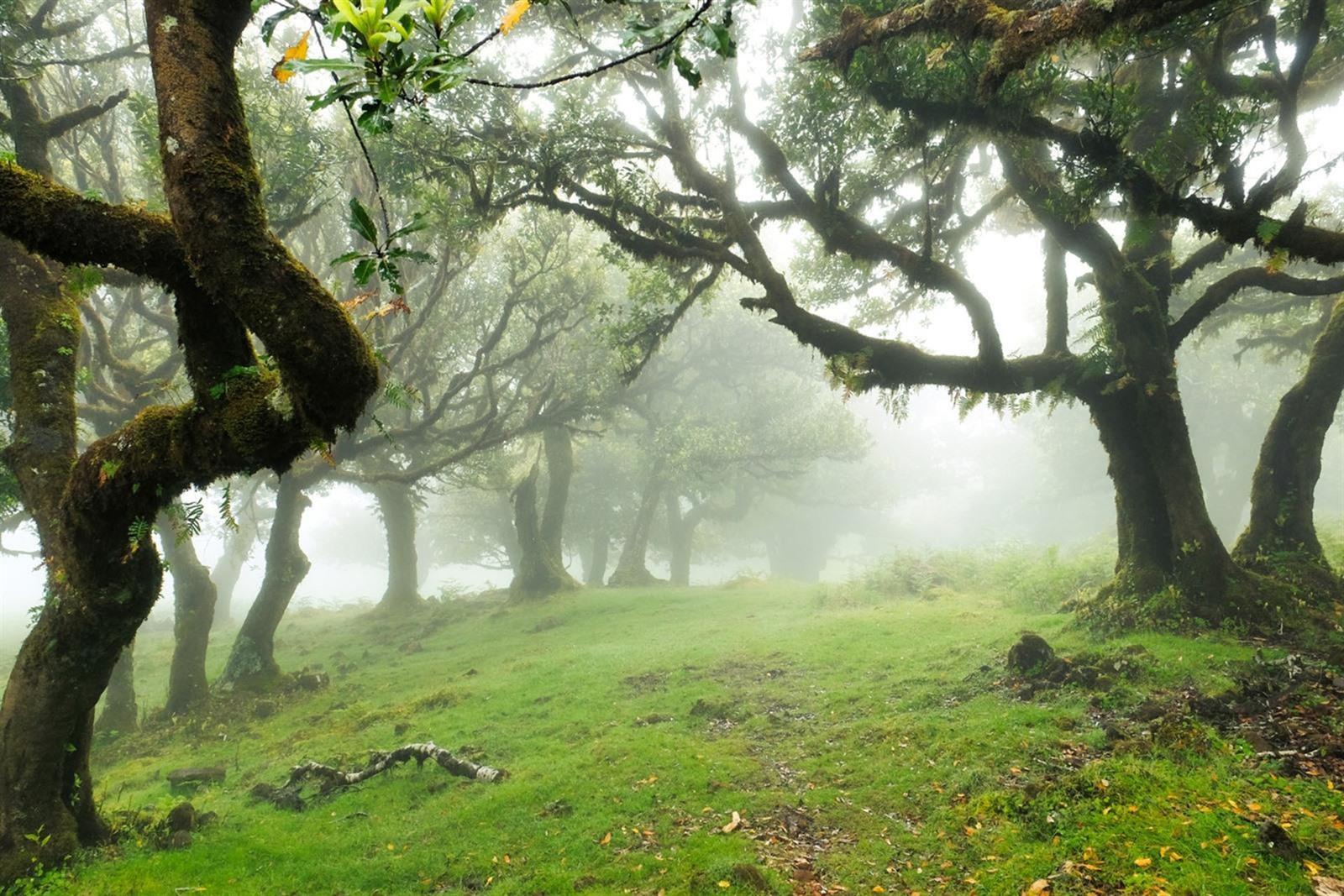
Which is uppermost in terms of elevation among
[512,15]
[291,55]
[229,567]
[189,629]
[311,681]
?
[291,55]

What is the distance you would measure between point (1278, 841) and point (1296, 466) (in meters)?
10.9

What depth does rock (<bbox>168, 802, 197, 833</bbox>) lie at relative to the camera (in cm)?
795

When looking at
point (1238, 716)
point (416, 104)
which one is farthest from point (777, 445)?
point (416, 104)

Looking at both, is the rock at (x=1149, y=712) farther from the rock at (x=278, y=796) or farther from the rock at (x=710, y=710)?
the rock at (x=278, y=796)

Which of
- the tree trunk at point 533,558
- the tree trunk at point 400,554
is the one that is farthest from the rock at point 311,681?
the tree trunk at point 400,554

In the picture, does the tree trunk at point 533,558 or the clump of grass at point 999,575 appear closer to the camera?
the clump of grass at point 999,575

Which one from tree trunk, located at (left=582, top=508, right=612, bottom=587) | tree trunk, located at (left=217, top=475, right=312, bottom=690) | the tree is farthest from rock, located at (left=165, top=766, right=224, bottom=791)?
tree trunk, located at (left=582, top=508, right=612, bottom=587)

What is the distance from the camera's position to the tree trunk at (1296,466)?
12305 millimetres

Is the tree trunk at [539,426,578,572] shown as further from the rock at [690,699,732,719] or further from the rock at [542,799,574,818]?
the rock at [542,799,574,818]

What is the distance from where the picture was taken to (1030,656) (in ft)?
33.5

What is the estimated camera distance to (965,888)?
18.1ft

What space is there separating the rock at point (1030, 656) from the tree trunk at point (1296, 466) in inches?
209

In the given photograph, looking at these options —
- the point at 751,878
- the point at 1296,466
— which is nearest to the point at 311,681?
the point at 751,878

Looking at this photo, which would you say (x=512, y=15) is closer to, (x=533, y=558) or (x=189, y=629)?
(x=189, y=629)
